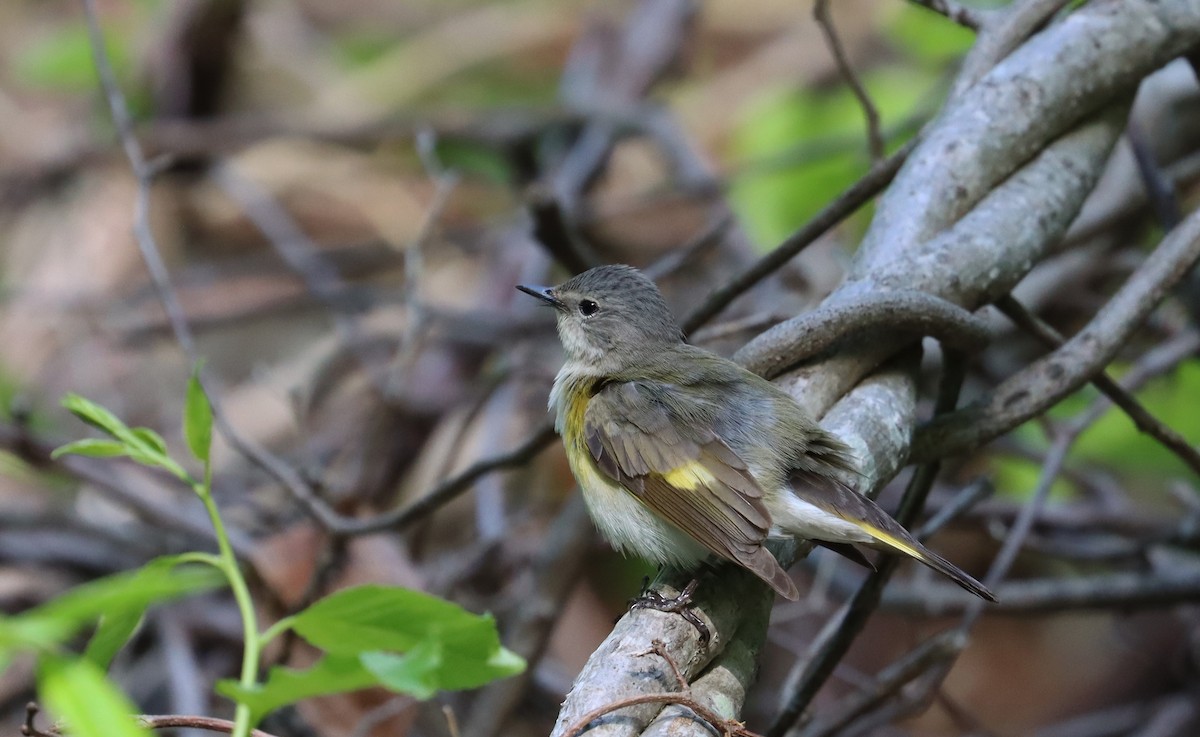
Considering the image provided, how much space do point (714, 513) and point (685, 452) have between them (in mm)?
270

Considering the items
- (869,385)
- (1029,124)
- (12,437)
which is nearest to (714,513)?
(869,385)

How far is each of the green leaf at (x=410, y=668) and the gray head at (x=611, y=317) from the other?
1939 millimetres

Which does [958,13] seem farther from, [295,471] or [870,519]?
[295,471]

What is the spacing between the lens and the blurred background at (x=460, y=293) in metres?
4.07

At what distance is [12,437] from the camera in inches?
150

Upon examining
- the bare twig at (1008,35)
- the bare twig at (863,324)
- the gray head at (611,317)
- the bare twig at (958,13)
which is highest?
the bare twig at (958,13)

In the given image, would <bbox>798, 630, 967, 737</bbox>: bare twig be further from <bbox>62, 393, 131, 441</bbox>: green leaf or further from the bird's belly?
<bbox>62, 393, 131, 441</bbox>: green leaf

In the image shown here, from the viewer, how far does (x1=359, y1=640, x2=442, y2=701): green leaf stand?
1056 millimetres

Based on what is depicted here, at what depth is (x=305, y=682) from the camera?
111 cm

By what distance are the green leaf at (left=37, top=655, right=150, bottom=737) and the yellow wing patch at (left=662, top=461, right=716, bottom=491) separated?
1582mm

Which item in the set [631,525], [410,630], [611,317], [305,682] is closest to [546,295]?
[611,317]

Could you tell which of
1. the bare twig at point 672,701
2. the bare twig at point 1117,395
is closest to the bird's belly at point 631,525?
the bare twig at point 672,701

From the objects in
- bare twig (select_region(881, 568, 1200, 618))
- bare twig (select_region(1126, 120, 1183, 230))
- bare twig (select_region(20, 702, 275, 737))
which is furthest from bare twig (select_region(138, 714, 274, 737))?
bare twig (select_region(1126, 120, 1183, 230))

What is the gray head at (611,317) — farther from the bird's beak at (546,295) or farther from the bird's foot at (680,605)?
the bird's foot at (680,605)
